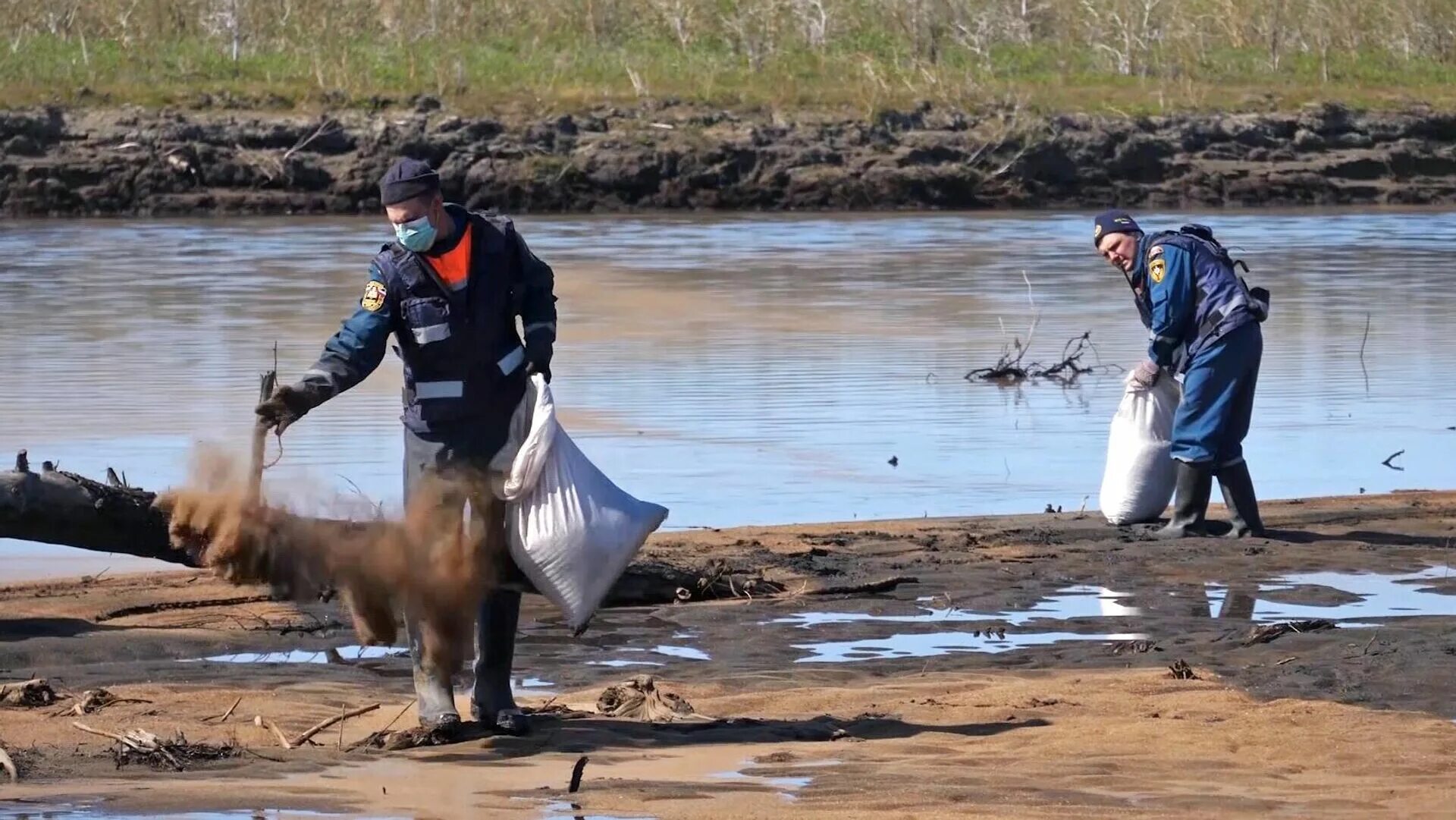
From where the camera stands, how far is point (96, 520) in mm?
9219

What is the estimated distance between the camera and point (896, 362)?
17438mm

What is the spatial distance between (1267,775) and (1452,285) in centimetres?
1692

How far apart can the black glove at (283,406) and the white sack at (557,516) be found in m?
0.60

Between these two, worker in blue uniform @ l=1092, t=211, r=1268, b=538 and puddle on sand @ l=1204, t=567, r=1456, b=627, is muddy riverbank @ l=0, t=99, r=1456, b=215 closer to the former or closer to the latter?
worker in blue uniform @ l=1092, t=211, r=1268, b=538

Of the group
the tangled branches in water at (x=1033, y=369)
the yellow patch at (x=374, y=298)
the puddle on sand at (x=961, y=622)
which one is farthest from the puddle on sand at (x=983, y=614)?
the tangled branches in water at (x=1033, y=369)

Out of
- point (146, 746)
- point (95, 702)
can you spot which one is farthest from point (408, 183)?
point (95, 702)

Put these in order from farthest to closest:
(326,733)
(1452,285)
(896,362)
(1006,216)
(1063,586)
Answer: (1006,216) < (1452,285) < (896,362) < (1063,586) < (326,733)

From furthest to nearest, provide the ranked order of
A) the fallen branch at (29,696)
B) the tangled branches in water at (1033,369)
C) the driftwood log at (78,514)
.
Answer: the tangled branches in water at (1033,369) < the driftwood log at (78,514) < the fallen branch at (29,696)

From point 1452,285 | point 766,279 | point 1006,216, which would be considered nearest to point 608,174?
point 1006,216

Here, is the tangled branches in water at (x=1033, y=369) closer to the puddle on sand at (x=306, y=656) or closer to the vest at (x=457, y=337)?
the puddle on sand at (x=306, y=656)

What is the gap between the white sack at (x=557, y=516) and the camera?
729 centimetres

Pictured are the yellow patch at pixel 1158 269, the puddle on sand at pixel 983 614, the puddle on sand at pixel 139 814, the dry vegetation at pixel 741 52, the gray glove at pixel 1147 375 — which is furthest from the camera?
the dry vegetation at pixel 741 52

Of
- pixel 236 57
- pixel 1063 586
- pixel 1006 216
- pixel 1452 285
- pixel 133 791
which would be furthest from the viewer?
pixel 236 57

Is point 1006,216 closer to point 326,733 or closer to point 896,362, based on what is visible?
point 896,362
